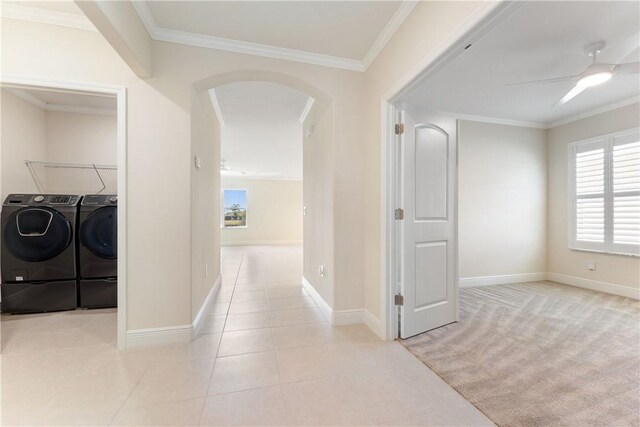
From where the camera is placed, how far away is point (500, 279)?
3852 mm

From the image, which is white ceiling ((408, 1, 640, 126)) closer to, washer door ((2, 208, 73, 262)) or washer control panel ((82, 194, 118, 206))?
washer control panel ((82, 194, 118, 206))

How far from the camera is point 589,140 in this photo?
3.58 metres

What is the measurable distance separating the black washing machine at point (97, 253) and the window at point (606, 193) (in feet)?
20.6

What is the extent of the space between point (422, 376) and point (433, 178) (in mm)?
1592

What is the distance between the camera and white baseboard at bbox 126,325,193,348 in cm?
194

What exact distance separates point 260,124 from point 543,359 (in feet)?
14.2

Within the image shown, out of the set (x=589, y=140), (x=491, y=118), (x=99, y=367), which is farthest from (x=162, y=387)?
(x=589, y=140)

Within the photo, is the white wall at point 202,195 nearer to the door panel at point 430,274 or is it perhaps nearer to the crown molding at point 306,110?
the crown molding at point 306,110

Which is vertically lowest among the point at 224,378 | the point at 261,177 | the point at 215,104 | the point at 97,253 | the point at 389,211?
the point at 224,378

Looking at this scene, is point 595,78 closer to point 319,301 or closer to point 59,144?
point 319,301

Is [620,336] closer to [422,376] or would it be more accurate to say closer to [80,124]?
[422,376]

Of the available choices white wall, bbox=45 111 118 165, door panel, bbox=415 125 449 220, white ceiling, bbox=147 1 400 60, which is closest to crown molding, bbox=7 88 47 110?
white wall, bbox=45 111 118 165

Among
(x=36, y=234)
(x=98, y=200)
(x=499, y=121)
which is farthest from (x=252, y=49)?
(x=499, y=121)

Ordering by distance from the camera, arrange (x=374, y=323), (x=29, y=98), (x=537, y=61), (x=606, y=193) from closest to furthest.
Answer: (x=374, y=323), (x=537, y=61), (x=29, y=98), (x=606, y=193)
